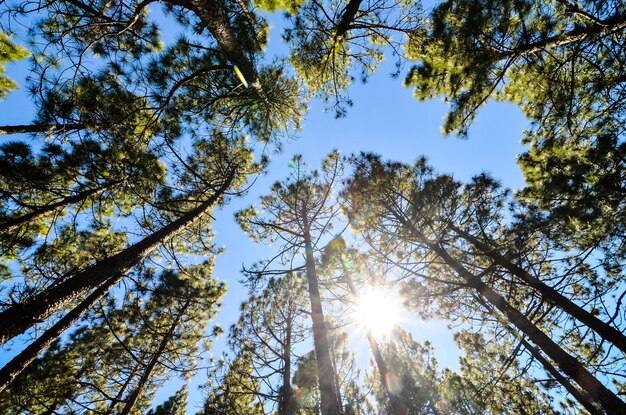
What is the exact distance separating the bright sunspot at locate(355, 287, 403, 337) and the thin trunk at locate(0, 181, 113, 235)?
7120mm

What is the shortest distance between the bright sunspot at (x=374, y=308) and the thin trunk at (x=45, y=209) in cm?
712

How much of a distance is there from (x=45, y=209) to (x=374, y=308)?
8.67 m

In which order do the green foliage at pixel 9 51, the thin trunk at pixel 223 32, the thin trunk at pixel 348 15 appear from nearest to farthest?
the thin trunk at pixel 348 15
the thin trunk at pixel 223 32
the green foliage at pixel 9 51

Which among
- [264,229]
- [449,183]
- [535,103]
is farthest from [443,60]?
[264,229]

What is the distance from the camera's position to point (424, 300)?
294 inches

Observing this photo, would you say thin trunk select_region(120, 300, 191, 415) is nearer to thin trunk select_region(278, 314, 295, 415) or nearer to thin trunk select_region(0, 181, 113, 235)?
thin trunk select_region(278, 314, 295, 415)

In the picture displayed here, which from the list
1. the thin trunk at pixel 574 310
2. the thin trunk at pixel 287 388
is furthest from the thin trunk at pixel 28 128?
the thin trunk at pixel 574 310

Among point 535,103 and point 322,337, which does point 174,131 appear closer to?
point 322,337

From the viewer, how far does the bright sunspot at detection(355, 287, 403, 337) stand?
744cm

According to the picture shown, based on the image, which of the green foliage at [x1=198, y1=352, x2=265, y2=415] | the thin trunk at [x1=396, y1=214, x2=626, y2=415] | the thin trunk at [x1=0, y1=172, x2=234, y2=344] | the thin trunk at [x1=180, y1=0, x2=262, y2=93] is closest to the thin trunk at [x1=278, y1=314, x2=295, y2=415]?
Answer: the green foliage at [x1=198, y1=352, x2=265, y2=415]

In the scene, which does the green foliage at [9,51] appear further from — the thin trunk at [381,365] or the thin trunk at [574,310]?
the thin trunk at [574,310]

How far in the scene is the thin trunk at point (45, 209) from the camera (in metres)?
5.61

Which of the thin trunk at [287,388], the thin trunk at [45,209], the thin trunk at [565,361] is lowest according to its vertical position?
the thin trunk at [565,361]

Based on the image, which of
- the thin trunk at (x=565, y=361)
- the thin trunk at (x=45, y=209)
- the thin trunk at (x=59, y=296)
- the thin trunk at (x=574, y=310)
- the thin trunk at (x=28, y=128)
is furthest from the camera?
the thin trunk at (x=28, y=128)
